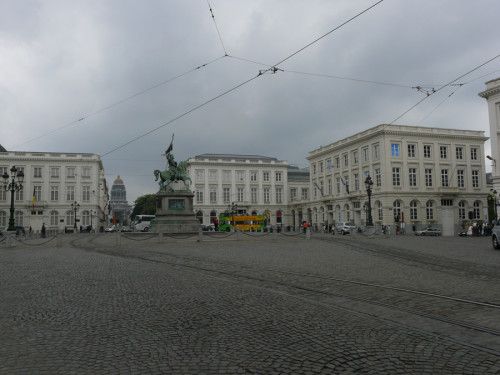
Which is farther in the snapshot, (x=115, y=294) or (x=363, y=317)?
(x=115, y=294)

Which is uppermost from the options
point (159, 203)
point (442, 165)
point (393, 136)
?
point (393, 136)

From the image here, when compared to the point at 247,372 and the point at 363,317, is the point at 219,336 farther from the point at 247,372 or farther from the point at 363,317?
the point at 363,317

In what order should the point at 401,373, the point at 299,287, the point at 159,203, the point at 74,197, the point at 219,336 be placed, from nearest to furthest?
the point at 401,373, the point at 219,336, the point at 299,287, the point at 159,203, the point at 74,197

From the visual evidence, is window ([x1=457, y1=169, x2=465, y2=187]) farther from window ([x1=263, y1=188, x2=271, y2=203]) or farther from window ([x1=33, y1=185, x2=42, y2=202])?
window ([x1=33, y1=185, x2=42, y2=202])

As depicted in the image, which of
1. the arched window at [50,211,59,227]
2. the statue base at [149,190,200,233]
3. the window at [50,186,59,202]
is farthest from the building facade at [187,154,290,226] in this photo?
the statue base at [149,190,200,233]

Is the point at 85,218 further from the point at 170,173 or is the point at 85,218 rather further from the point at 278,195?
the point at 170,173

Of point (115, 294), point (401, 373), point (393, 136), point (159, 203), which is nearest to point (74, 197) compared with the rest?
point (159, 203)

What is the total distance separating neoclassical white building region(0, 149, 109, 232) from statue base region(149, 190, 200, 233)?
163 feet

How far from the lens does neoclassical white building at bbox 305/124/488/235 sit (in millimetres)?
61094

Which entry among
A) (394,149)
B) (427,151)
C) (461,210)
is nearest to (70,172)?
(394,149)

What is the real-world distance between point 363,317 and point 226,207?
84858 millimetres

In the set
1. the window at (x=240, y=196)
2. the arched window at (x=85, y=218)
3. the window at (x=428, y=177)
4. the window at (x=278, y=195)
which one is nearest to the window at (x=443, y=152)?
the window at (x=428, y=177)

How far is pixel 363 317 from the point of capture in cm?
619

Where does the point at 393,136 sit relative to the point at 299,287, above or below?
above
